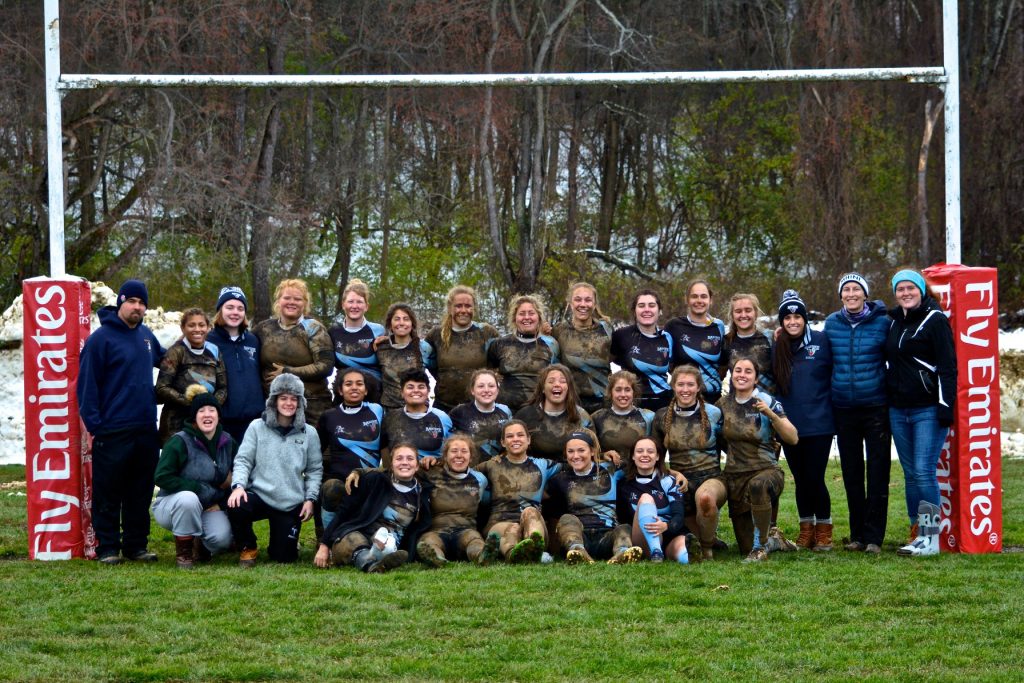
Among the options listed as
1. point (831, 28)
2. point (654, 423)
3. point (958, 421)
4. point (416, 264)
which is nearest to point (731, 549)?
point (654, 423)

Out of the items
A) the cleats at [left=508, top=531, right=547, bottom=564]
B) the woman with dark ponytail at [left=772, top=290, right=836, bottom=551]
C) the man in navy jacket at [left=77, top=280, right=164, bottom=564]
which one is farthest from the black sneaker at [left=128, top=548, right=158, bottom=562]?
the woman with dark ponytail at [left=772, top=290, right=836, bottom=551]

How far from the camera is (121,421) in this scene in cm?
796

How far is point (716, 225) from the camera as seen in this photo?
25578mm

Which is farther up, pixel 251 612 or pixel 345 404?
pixel 345 404

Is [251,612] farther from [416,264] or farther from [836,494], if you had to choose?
[416,264]

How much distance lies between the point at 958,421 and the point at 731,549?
156 centimetres

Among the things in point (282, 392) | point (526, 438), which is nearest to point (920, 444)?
point (526, 438)

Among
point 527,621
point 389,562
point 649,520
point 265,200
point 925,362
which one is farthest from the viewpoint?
point 265,200

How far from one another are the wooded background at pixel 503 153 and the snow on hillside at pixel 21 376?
2.06 metres

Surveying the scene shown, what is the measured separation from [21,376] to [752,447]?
11404 millimetres

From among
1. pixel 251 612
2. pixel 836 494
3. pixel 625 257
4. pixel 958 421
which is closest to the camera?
pixel 251 612

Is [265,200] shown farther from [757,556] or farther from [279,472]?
[757,556]

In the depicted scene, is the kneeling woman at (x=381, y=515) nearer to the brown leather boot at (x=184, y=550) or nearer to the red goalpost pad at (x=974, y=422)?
the brown leather boot at (x=184, y=550)

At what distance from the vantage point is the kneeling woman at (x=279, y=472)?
7836mm
